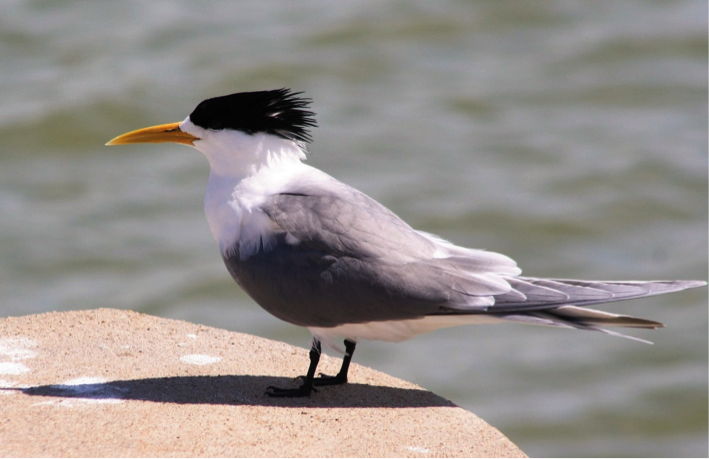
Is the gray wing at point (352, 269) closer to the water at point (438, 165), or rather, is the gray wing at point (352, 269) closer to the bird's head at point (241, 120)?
the bird's head at point (241, 120)

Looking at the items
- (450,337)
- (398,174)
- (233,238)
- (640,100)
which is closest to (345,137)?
(398,174)

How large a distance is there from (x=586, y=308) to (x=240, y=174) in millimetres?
1988

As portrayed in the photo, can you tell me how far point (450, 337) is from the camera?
930 cm

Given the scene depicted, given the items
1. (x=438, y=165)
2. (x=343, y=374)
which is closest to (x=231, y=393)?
(x=343, y=374)

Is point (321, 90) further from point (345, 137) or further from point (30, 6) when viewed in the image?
point (30, 6)

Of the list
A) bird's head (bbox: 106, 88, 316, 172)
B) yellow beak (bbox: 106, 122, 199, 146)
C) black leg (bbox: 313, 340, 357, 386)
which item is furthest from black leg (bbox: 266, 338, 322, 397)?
yellow beak (bbox: 106, 122, 199, 146)

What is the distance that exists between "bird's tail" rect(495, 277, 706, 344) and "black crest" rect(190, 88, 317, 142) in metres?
1.61

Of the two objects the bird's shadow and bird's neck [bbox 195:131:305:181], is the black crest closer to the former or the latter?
bird's neck [bbox 195:131:305:181]

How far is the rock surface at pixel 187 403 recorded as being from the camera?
3.96 m

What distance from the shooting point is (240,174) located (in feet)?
16.4

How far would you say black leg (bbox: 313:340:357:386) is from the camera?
16.1 feet

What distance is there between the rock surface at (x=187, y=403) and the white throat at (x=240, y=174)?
755 mm

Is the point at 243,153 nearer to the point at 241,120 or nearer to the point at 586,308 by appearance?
the point at 241,120

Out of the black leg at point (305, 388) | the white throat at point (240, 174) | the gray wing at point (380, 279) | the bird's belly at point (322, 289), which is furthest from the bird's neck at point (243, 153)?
the black leg at point (305, 388)
